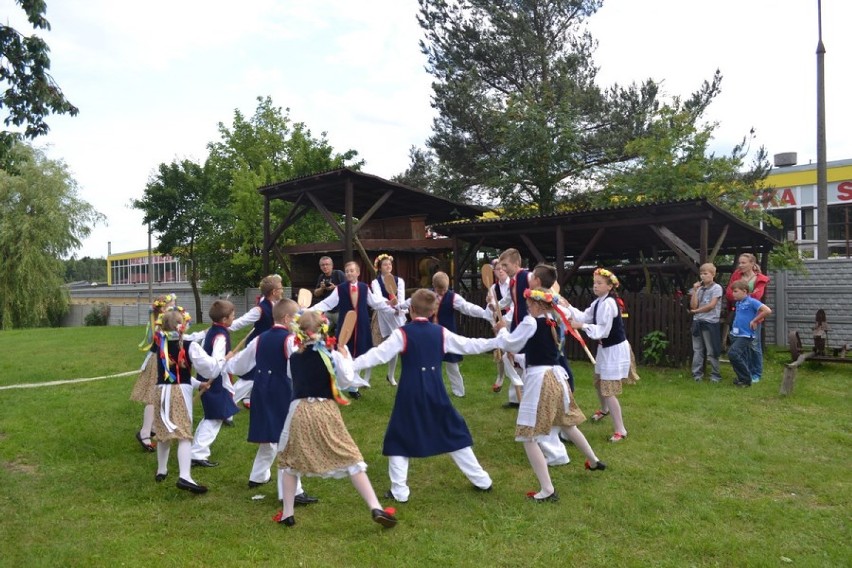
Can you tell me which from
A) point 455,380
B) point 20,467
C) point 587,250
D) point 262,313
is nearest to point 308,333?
point 262,313

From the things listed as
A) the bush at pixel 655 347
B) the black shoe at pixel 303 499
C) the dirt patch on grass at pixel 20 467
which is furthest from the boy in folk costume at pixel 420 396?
the bush at pixel 655 347

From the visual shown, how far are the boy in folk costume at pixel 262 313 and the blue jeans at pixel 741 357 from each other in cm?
660

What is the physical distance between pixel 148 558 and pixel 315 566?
1.14m

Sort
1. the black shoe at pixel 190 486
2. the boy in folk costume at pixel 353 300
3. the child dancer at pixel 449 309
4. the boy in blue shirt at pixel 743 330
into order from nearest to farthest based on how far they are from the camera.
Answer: the black shoe at pixel 190 486
the child dancer at pixel 449 309
the boy in folk costume at pixel 353 300
the boy in blue shirt at pixel 743 330

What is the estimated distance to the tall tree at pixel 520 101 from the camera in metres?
17.8

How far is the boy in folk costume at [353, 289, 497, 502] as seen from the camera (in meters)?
4.80

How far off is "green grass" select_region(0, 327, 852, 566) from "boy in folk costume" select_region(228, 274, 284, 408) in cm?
46

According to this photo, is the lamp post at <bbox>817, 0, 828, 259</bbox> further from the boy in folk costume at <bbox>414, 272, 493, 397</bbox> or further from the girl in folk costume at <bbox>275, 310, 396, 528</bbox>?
the girl in folk costume at <bbox>275, 310, 396, 528</bbox>

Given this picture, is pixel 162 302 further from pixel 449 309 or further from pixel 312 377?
pixel 449 309

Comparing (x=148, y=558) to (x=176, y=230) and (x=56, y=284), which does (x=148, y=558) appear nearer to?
(x=176, y=230)

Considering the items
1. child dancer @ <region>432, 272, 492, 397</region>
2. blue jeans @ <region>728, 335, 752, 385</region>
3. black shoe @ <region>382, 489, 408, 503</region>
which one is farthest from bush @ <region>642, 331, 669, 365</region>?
black shoe @ <region>382, 489, 408, 503</region>

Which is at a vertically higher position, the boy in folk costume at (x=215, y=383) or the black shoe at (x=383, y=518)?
the boy in folk costume at (x=215, y=383)

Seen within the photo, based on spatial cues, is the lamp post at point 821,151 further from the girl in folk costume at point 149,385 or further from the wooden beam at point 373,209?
the girl in folk costume at point 149,385

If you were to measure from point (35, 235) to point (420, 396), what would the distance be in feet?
101
